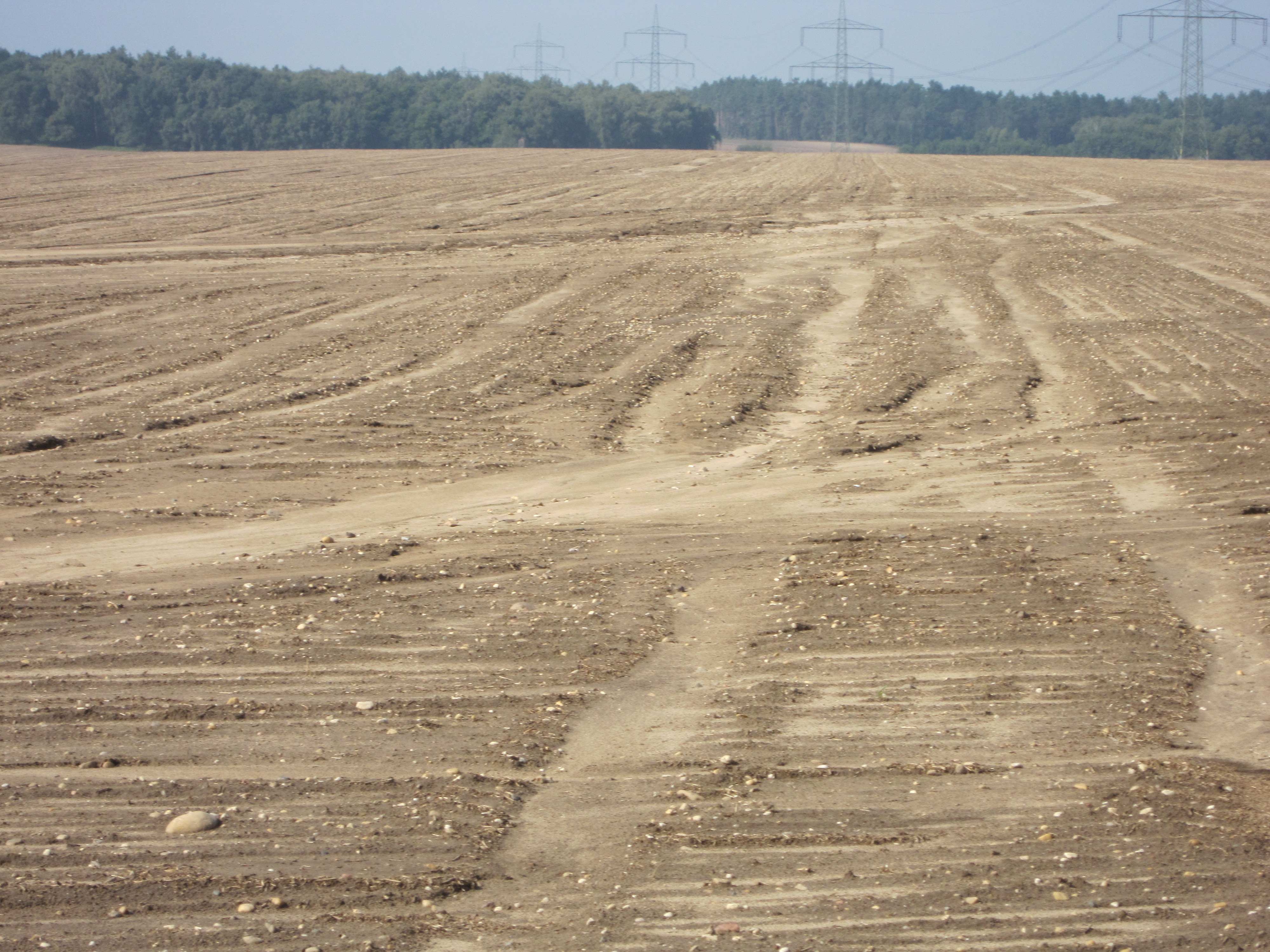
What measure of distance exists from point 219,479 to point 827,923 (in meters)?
7.81

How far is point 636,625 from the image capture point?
25.3ft

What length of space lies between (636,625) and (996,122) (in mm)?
172761

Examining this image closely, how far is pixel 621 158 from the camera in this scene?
64.5m

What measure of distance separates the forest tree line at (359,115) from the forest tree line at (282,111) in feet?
0.40

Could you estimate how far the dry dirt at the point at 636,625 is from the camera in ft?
16.0

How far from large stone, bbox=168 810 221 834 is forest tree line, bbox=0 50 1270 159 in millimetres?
90901

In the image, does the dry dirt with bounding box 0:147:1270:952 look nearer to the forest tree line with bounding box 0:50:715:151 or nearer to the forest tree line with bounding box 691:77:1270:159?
the forest tree line with bounding box 0:50:715:151

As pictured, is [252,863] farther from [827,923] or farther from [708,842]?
[827,923]

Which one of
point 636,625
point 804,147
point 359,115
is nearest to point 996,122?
point 804,147

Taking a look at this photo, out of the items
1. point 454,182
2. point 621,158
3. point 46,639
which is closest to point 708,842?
point 46,639

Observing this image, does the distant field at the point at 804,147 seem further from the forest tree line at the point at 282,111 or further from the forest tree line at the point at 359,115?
the forest tree line at the point at 282,111

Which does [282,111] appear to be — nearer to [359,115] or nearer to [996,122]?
[359,115]

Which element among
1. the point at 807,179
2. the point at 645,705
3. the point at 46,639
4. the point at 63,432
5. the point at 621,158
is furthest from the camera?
the point at 621,158

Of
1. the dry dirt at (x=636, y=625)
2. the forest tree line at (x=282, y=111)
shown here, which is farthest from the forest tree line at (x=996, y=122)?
the dry dirt at (x=636, y=625)
